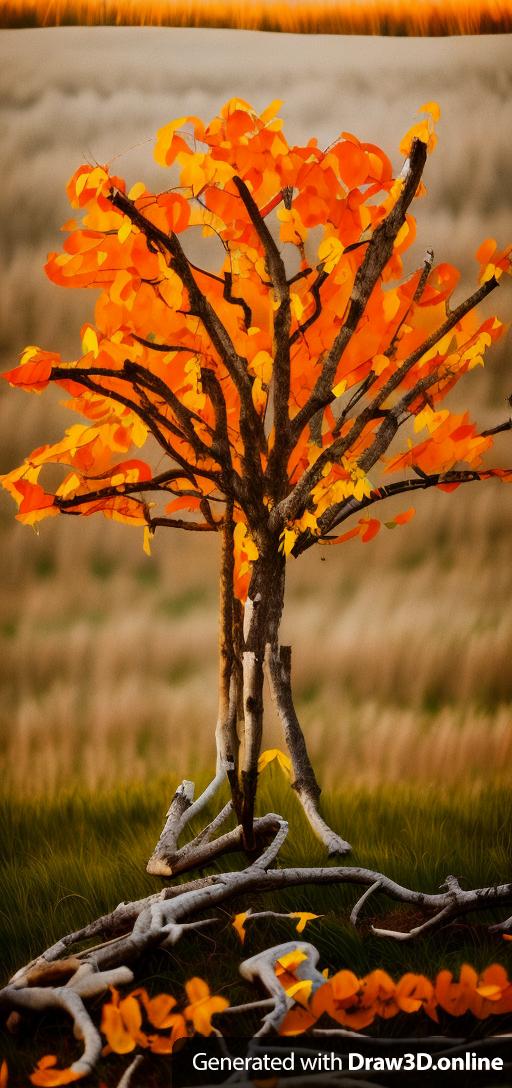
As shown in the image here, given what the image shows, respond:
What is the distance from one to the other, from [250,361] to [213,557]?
400mm

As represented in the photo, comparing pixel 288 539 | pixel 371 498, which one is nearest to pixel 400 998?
pixel 288 539

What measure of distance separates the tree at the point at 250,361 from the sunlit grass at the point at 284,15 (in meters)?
0.48

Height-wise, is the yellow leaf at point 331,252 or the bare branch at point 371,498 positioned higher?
the yellow leaf at point 331,252

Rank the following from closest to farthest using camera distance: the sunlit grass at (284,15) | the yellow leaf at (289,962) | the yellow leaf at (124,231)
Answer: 1. the yellow leaf at (289,962)
2. the yellow leaf at (124,231)
3. the sunlit grass at (284,15)

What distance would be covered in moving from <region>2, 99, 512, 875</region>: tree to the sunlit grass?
0.48 meters

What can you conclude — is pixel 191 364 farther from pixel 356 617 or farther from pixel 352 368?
pixel 356 617

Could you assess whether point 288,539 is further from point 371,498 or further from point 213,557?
point 213,557

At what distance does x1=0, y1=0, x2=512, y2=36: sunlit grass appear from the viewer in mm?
1814

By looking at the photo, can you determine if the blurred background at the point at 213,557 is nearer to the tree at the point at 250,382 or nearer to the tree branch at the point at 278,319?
the tree at the point at 250,382

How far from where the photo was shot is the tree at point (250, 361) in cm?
135

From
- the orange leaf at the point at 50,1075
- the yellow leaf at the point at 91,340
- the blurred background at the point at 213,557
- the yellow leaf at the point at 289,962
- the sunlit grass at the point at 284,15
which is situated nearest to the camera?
the orange leaf at the point at 50,1075

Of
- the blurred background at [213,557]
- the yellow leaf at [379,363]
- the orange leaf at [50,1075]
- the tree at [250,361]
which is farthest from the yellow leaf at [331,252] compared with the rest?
the orange leaf at [50,1075]

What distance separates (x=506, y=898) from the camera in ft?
4.17

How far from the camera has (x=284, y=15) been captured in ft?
5.96
